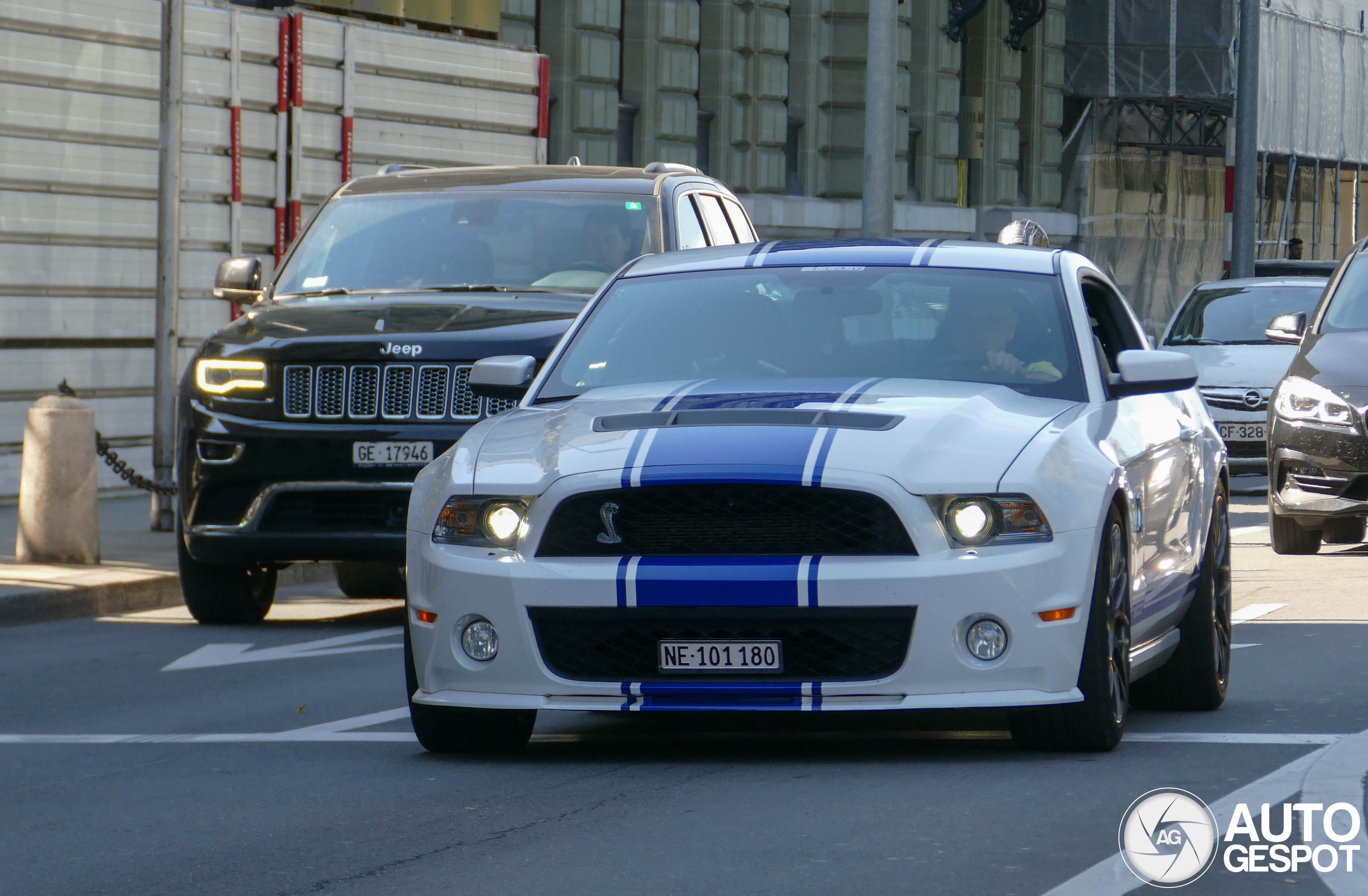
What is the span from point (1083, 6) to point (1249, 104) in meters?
10.2

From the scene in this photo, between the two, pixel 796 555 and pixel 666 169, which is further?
pixel 666 169

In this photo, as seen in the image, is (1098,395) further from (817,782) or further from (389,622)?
(389,622)

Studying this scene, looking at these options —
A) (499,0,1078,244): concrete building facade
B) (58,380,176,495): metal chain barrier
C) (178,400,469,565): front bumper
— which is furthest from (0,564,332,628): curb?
(499,0,1078,244): concrete building facade

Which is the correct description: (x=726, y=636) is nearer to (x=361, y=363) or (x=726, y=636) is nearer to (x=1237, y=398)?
(x=361, y=363)

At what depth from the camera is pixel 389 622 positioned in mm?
12328

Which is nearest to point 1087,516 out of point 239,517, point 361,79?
point 239,517

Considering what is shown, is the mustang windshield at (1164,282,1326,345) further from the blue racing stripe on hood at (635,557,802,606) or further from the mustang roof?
the blue racing stripe on hood at (635,557,802,606)

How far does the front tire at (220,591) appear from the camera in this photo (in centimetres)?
1201

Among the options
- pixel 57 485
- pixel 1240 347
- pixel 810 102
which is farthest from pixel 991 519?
pixel 810 102

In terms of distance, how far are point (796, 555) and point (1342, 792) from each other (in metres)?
1.50

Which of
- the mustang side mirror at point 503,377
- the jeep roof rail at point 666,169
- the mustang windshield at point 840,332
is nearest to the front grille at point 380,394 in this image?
the jeep roof rail at point 666,169

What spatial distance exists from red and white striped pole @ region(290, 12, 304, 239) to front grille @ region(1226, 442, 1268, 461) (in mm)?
7864

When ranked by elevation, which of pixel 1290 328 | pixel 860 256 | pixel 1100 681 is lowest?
pixel 1100 681

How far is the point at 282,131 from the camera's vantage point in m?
21.6
